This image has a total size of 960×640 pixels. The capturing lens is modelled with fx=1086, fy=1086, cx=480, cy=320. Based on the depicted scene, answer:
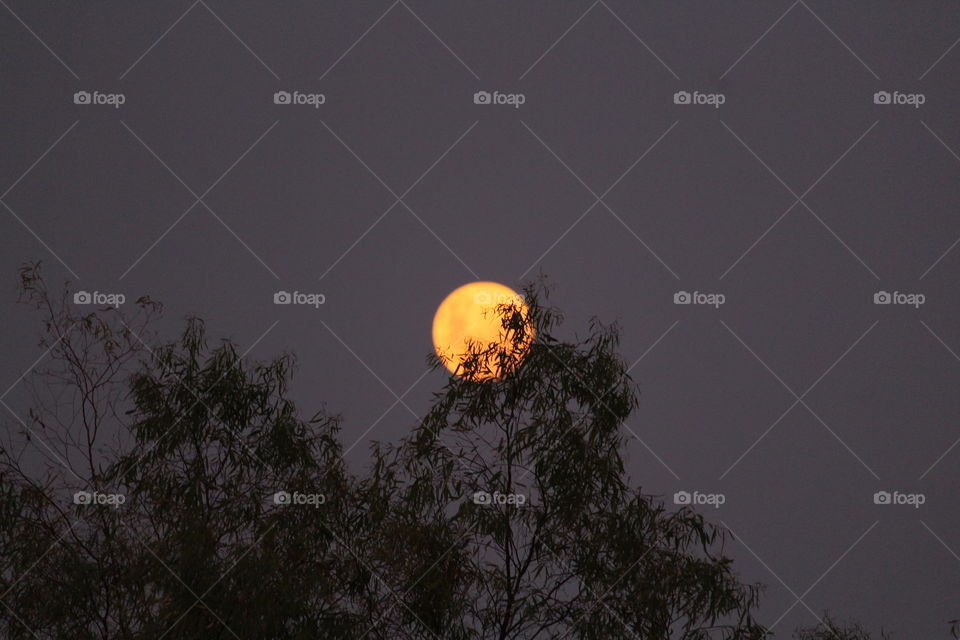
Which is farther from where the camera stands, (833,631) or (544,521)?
(833,631)

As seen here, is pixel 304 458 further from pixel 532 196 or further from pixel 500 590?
pixel 532 196

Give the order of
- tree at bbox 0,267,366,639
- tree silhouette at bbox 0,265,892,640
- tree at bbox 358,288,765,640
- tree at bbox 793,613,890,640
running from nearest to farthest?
tree at bbox 0,267,366,639 < tree silhouette at bbox 0,265,892,640 < tree at bbox 358,288,765,640 < tree at bbox 793,613,890,640

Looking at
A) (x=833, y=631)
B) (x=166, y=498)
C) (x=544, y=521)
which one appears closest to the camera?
(x=166, y=498)

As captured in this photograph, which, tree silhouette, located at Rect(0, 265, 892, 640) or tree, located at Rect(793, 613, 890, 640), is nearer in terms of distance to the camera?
tree silhouette, located at Rect(0, 265, 892, 640)

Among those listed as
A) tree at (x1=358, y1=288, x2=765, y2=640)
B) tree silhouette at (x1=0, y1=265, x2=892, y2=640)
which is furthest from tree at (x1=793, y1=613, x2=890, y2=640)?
tree at (x1=358, y1=288, x2=765, y2=640)

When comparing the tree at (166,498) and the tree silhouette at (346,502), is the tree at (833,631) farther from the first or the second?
the tree at (166,498)

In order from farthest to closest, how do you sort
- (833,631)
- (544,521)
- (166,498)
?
(833,631), (544,521), (166,498)

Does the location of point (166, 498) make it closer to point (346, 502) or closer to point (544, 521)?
point (346, 502)

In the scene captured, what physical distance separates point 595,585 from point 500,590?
2.50 ft

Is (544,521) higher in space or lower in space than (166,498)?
higher

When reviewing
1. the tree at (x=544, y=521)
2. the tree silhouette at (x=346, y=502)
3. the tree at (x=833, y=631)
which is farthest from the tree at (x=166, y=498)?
the tree at (x=833, y=631)

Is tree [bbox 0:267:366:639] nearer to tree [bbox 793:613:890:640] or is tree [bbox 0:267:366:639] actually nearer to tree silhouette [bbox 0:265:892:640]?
tree silhouette [bbox 0:265:892:640]

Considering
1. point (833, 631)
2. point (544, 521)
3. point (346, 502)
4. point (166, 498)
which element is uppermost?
point (833, 631)

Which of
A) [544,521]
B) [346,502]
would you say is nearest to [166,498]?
[346,502]
